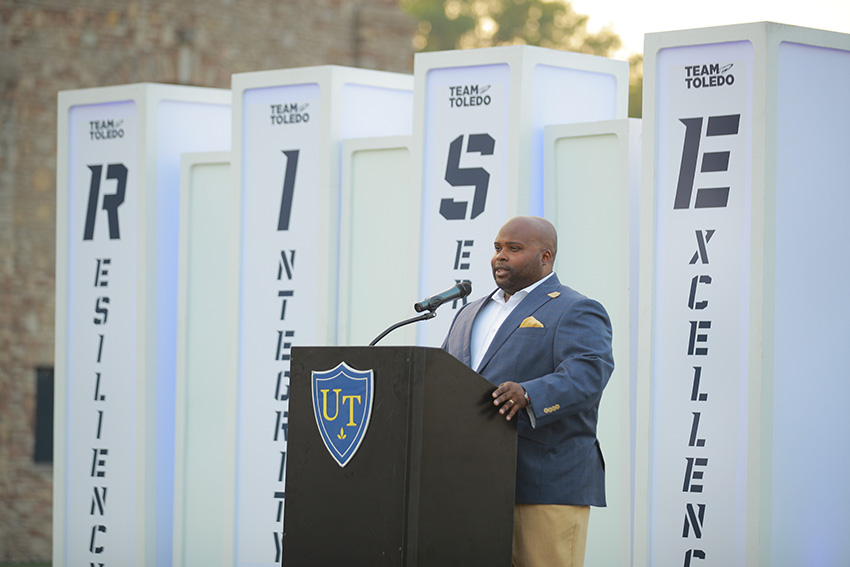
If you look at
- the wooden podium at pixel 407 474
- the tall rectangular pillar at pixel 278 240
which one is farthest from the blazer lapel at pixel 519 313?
the tall rectangular pillar at pixel 278 240

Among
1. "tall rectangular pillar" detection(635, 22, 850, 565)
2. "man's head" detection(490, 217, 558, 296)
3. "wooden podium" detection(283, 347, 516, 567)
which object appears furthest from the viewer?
"tall rectangular pillar" detection(635, 22, 850, 565)

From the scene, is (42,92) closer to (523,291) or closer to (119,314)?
(119,314)

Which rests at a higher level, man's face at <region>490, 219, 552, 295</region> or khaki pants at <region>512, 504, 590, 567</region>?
man's face at <region>490, 219, 552, 295</region>

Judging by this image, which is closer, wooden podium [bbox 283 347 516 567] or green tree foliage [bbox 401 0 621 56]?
wooden podium [bbox 283 347 516 567]

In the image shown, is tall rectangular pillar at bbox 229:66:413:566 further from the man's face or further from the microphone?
the microphone

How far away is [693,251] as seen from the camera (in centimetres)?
585

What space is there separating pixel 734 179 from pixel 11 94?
7243 millimetres

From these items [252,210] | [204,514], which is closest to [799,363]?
[252,210]

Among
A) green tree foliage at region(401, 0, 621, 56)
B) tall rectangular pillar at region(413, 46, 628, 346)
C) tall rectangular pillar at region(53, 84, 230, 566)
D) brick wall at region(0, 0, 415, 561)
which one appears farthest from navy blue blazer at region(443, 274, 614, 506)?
green tree foliage at region(401, 0, 621, 56)

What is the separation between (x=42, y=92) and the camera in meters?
11.2

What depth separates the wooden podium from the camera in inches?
156

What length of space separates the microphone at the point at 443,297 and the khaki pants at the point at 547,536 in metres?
0.69

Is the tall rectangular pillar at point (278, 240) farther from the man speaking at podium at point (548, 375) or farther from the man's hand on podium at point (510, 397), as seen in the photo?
the man's hand on podium at point (510, 397)

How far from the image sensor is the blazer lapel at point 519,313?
436cm
